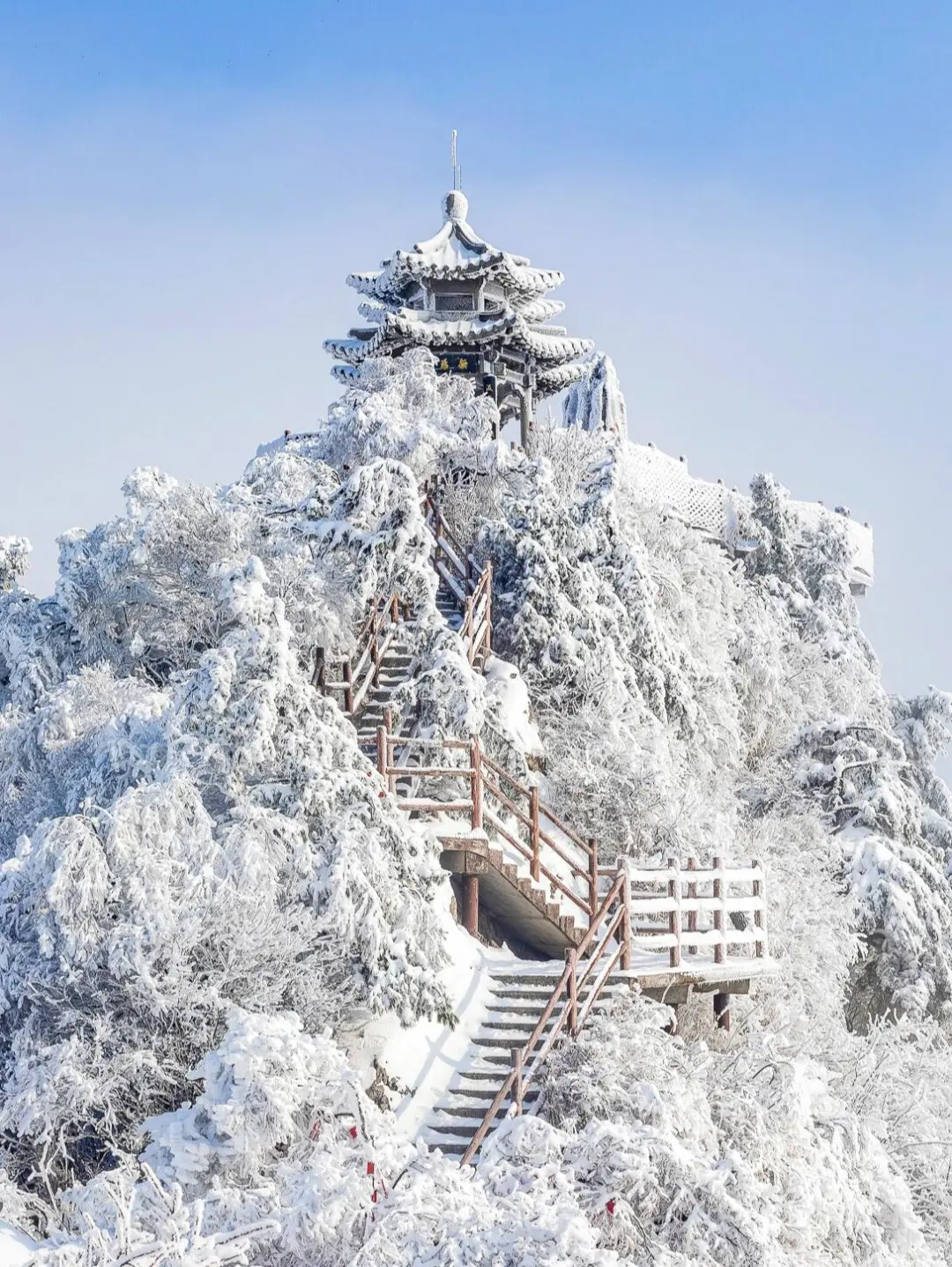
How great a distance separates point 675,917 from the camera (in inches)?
625

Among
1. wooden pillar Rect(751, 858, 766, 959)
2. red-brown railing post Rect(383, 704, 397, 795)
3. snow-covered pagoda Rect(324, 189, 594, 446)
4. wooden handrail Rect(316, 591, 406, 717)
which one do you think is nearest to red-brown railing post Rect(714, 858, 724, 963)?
wooden pillar Rect(751, 858, 766, 959)

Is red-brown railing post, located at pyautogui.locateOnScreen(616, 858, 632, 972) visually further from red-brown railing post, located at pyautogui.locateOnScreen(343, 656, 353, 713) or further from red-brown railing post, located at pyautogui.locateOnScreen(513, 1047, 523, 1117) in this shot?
red-brown railing post, located at pyautogui.locateOnScreen(343, 656, 353, 713)

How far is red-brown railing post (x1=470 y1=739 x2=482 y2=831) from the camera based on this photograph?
16328 millimetres

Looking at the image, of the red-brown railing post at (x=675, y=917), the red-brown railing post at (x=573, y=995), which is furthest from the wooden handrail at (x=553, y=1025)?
the red-brown railing post at (x=675, y=917)

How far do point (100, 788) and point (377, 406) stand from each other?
1281 cm

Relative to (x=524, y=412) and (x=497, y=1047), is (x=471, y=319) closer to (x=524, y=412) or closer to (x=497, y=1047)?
(x=524, y=412)

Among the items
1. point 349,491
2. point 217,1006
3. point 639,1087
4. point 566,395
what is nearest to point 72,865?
point 217,1006

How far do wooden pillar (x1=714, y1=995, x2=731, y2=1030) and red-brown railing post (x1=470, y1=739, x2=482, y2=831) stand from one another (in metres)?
3.50

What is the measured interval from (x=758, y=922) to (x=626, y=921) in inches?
126

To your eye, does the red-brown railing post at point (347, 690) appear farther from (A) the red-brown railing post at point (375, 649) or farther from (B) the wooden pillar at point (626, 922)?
(B) the wooden pillar at point (626, 922)

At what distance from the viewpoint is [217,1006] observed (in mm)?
12500

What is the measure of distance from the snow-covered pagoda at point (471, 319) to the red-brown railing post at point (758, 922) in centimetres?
1803

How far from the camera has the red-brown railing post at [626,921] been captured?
15.2m

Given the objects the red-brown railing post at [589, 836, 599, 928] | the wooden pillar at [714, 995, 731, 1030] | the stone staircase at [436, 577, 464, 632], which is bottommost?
the wooden pillar at [714, 995, 731, 1030]
